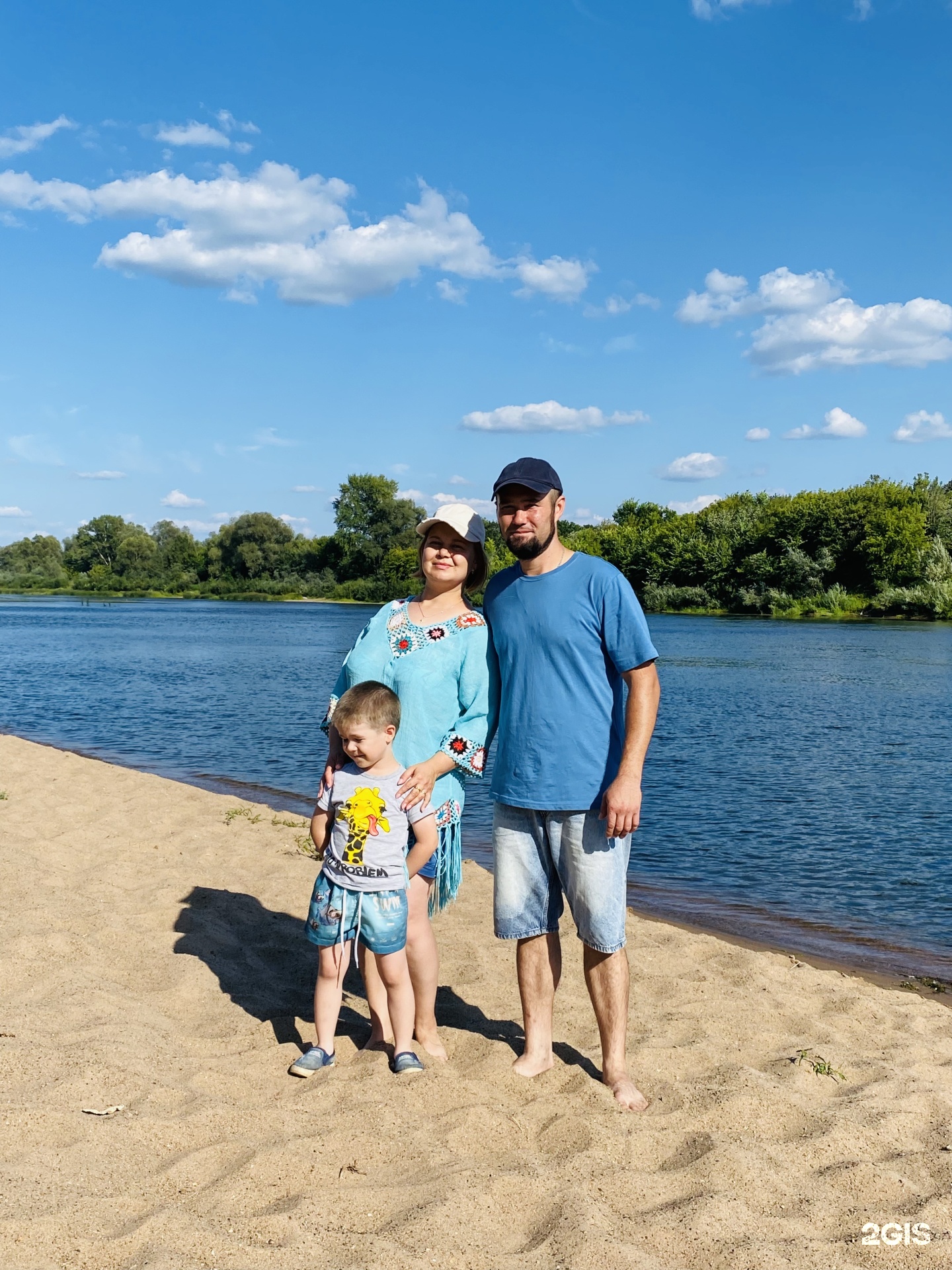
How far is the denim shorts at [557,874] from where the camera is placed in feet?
12.4

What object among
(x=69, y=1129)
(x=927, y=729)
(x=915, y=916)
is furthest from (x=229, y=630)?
(x=69, y=1129)

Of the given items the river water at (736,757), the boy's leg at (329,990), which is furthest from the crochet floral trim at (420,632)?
the river water at (736,757)

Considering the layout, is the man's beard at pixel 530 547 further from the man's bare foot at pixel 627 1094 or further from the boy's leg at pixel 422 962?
the man's bare foot at pixel 627 1094

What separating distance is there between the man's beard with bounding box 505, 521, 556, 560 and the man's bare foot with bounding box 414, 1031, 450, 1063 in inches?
79.4

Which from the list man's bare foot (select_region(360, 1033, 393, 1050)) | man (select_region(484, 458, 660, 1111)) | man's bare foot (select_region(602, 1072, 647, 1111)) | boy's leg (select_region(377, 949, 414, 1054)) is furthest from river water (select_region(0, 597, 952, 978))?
boy's leg (select_region(377, 949, 414, 1054))

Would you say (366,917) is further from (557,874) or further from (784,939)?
(784,939)

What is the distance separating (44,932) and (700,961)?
144 inches

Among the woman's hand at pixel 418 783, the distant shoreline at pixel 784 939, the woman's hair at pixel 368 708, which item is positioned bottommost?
the distant shoreline at pixel 784 939

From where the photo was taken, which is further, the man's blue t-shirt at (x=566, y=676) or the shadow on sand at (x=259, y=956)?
the shadow on sand at (x=259, y=956)

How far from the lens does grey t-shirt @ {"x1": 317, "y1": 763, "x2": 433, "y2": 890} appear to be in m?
3.77

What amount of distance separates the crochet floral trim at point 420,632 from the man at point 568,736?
0.10m

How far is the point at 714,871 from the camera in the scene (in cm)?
932

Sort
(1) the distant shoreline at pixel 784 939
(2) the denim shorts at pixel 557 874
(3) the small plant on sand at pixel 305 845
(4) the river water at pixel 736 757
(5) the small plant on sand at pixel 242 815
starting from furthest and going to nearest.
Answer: (5) the small plant on sand at pixel 242 815, (4) the river water at pixel 736 757, (3) the small plant on sand at pixel 305 845, (1) the distant shoreline at pixel 784 939, (2) the denim shorts at pixel 557 874

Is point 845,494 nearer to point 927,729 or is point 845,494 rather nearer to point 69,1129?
point 927,729
